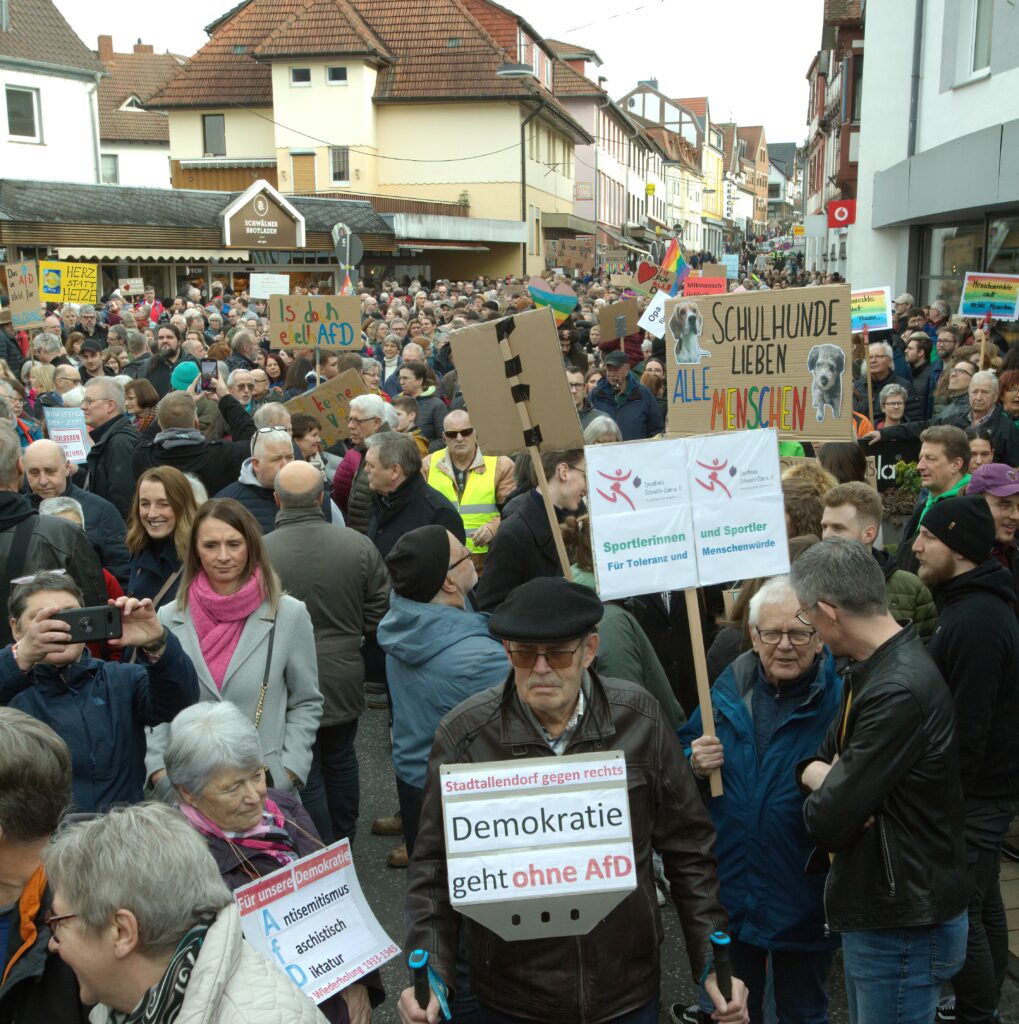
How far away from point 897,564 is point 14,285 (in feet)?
36.7

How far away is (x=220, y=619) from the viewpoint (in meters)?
4.18

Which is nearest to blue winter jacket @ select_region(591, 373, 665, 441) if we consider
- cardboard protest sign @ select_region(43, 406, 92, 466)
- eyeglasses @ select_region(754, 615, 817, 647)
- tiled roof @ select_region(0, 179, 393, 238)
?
cardboard protest sign @ select_region(43, 406, 92, 466)

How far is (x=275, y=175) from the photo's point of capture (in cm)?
4850

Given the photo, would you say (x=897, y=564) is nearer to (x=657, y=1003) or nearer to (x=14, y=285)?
(x=657, y=1003)

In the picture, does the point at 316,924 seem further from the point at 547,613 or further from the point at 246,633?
the point at 246,633

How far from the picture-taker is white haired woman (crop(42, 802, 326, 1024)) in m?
2.08

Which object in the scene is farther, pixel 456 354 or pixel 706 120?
pixel 706 120

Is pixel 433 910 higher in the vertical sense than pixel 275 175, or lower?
lower

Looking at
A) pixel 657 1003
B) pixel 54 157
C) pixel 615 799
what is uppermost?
pixel 54 157

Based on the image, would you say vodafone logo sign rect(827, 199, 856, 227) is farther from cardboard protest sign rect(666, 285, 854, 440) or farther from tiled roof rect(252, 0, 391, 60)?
tiled roof rect(252, 0, 391, 60)

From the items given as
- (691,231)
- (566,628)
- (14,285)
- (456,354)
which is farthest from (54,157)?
Result: (691,231)

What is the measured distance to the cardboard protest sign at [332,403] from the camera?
334 inches

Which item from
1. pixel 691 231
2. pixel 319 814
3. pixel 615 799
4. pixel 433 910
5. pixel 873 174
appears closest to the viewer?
pixel 615 799

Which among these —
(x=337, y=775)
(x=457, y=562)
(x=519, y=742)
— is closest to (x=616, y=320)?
(x=337, y=775)
